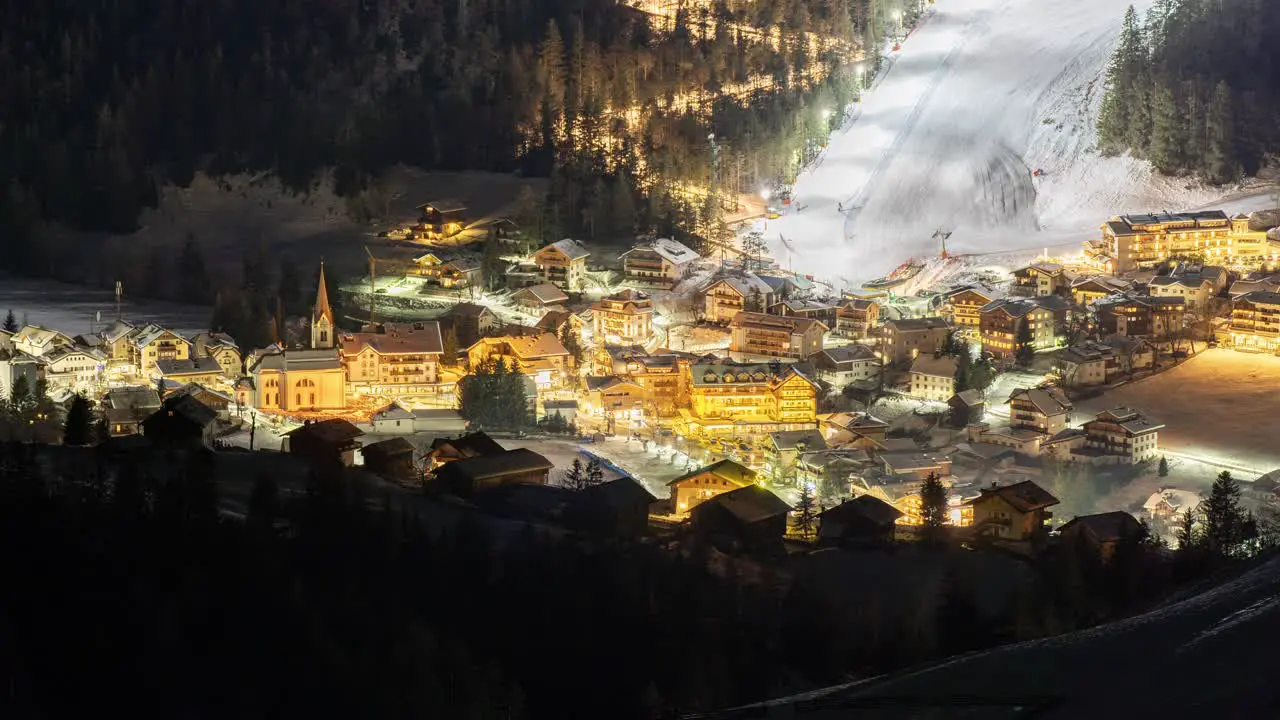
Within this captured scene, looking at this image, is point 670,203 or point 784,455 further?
point 670,203

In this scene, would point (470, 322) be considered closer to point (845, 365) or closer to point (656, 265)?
point (656, 265)

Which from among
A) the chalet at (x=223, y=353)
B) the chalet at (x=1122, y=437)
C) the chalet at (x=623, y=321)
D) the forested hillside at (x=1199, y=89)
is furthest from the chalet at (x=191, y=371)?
the forested hillside at (x=1199, y=89)

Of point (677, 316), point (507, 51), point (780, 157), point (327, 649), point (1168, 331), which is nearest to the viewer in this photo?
point (327, 649)

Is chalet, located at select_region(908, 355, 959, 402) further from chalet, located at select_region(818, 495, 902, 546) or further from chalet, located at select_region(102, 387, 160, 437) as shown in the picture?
chalet, located at select_region(102, 387, 160, 437)

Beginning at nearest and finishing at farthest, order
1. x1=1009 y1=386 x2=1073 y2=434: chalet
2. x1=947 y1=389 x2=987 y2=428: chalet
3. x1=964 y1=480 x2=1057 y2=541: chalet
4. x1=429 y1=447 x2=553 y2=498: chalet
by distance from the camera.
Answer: x1=964 y1=480 x2=1057 y2=541: chalet → x1=429 y1=447 x2=553 y2=498: chalet → x1=1009 y1=386 x2=1073 y2=434: chalet → x1=947 y1=389 x2=987 y2=428: chalet

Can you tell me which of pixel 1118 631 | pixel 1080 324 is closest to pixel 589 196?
pixel 1080 324

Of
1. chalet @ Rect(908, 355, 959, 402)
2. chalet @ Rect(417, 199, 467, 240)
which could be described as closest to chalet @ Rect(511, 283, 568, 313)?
chalet @ Rect(417, 199, 467, 240)

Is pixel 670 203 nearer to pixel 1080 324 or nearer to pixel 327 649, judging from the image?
pixel 1080 324
